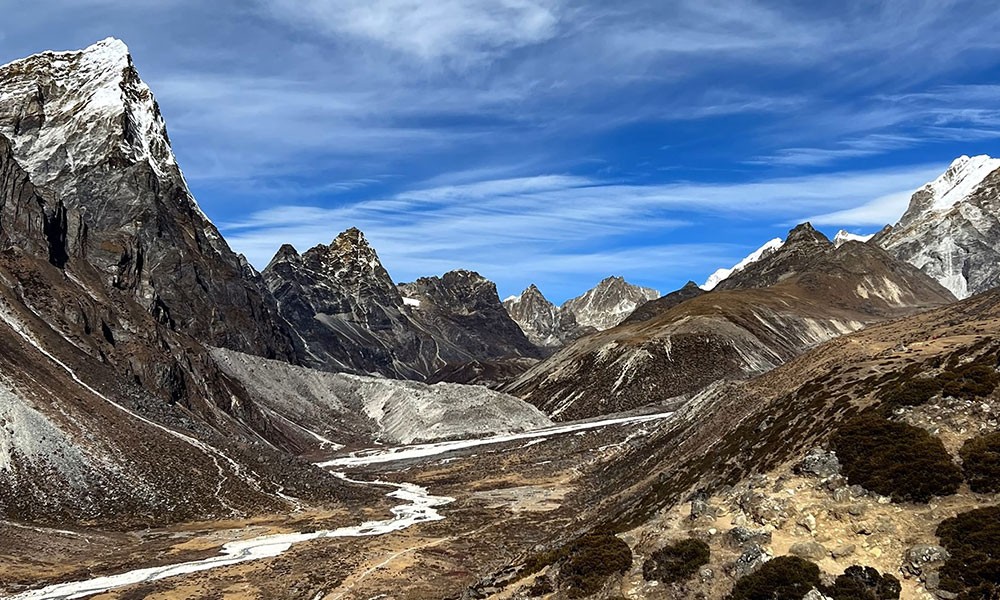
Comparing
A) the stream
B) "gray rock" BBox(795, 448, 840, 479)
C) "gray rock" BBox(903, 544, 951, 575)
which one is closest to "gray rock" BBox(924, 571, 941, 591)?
"gray rock" BBox(903, 544, 951, 575)

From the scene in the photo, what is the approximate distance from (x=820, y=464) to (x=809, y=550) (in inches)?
245

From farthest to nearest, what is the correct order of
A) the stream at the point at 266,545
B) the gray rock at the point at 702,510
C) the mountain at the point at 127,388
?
the mountain at the point at 127,388
the stream at the point at 266,545
the gray rock at the point at 702,510

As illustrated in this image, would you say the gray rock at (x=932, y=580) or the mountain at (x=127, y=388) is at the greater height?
the mountain at (x=127, y=388)

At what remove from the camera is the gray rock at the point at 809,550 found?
23.4m

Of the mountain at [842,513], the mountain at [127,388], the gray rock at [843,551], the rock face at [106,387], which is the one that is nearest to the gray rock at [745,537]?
the mountain at [842,513]

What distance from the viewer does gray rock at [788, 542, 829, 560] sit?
2339cm

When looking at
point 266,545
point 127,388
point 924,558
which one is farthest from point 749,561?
point 127,388

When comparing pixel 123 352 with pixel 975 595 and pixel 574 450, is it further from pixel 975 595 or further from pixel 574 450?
pixel 975 595

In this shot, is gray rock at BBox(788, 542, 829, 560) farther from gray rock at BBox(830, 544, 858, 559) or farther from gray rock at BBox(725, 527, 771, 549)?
gray rock at BBox(725, 527, 771, 549)

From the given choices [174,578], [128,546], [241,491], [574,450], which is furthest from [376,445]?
[174,578]

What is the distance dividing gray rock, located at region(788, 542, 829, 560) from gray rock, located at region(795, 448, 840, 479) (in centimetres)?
512

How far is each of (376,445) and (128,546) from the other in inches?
3705

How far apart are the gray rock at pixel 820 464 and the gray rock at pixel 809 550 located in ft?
16.8

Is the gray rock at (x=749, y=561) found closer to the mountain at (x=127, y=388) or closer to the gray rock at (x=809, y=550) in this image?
the gray rock at (x=809, y=550)
